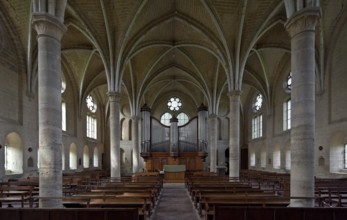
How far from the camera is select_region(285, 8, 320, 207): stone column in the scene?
328 inches

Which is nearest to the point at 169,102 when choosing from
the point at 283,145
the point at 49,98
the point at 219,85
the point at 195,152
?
the point at 195,152

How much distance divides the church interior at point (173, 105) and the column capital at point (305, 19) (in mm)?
33

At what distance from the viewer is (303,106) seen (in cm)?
854

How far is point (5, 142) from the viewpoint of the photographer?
17828 millimetres

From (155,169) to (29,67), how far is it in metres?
18.9

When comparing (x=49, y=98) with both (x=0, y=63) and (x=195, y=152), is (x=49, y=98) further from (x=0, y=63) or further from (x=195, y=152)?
(x=195, y=152)

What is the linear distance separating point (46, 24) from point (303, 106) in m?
9.09

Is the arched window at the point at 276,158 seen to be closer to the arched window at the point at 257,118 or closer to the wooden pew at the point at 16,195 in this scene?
the arched window at the point at 257,118

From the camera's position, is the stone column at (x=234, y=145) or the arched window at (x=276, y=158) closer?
the stone column at (x=234, y=145)

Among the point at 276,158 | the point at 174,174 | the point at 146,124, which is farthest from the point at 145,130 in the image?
the point at 276,158

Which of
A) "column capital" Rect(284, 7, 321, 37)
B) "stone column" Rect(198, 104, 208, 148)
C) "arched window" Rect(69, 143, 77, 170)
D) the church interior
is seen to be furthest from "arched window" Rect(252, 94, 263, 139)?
"column capital" Rect(284, 7, 321, 37)

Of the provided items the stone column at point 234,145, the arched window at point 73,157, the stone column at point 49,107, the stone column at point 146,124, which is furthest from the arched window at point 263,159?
the stone column at point 49,107

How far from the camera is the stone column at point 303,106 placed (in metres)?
8.32

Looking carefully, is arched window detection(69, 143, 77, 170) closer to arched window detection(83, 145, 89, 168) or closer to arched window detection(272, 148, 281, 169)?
arched window detection(83, 145, 89, 168)
